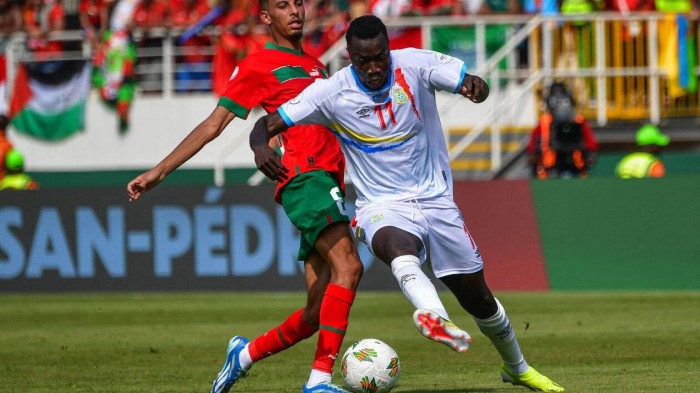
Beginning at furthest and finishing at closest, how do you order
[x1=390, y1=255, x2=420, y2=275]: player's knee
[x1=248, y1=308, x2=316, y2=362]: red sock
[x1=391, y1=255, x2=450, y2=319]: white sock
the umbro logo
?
[x1=248, y1=308, x2=316, y2=362]: red sock → the umbro logo → [x1=390, y1=255, x2=420, y2=275]: player's knee → [x1=391, y1=255, x2=450, y2=319]: white sock

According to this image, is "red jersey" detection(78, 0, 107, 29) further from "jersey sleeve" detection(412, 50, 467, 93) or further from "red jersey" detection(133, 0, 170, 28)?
"jersey sleeve" detection(412, 50, 467, 93)

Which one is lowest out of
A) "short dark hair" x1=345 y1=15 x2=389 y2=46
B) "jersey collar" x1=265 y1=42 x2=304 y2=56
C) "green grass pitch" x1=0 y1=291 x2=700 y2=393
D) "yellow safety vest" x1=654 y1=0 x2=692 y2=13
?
"green grass pitch" x1=0 y1=291 x2=700 y2=393

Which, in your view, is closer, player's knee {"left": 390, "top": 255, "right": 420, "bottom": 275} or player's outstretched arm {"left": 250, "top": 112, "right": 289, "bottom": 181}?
player's knee {"left": 390, "top": 255, "right": 420, "bottom": 275}

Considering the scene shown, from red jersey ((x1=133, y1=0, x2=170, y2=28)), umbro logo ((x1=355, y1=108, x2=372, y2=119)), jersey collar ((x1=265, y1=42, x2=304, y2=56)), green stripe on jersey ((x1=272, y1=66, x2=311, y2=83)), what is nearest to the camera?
umbro logo ((x1=355, y1=108, x2=372, y2=119))

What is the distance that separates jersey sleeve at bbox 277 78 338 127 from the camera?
8.16 metres

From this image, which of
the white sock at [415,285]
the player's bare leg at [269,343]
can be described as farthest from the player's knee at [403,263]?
the player's bare leg at [269,343]

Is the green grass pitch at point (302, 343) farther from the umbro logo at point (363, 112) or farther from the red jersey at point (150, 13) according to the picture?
the red jersey at point (150, 13)

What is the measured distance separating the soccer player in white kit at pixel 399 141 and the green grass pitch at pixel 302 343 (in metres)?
1.18

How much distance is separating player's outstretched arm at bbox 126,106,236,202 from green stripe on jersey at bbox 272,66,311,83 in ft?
1.49

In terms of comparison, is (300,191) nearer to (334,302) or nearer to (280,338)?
(334,302)

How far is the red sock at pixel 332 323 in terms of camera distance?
323 inches

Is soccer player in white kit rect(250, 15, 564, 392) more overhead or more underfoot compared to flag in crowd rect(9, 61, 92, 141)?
more overhead

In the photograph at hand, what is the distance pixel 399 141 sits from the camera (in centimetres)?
820

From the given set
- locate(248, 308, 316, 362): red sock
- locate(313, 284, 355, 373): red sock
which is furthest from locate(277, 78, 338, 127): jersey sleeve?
locate(248, 308, 316, 362): red sock
